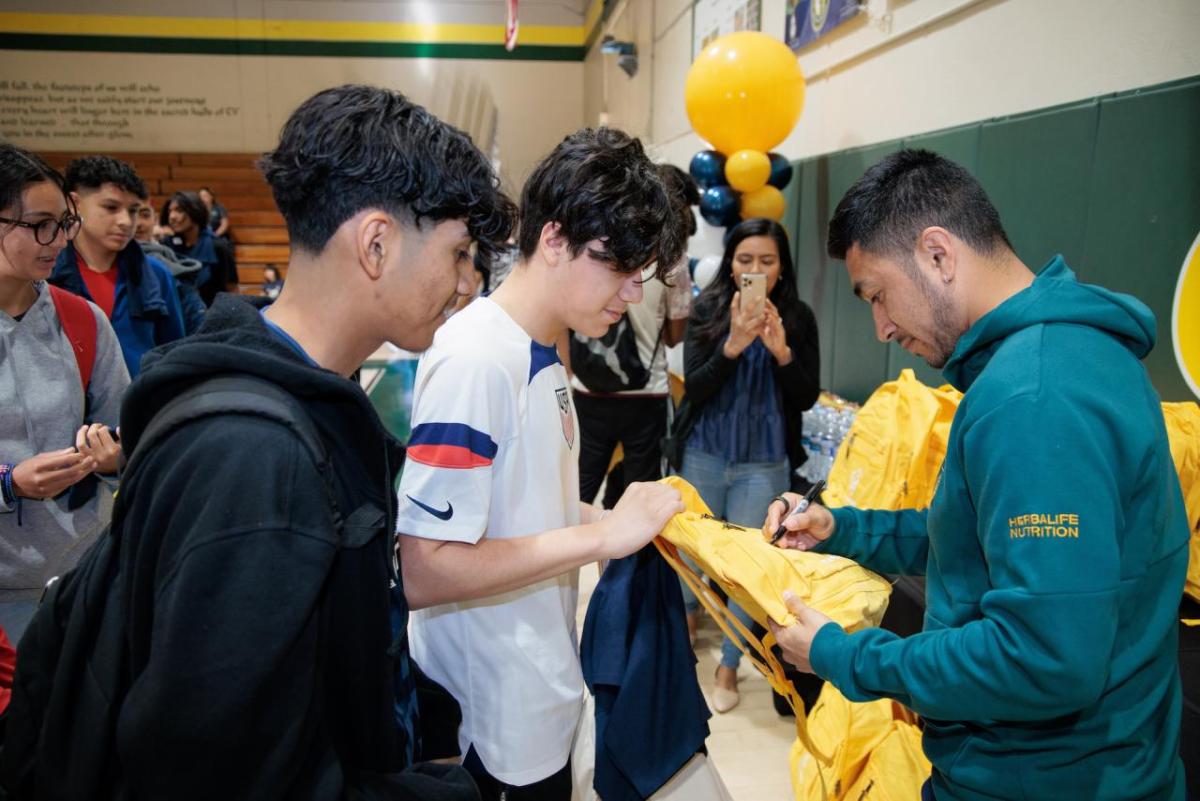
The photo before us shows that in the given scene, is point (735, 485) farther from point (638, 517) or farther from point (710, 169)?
point (710, 169)

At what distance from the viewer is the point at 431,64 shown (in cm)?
1416

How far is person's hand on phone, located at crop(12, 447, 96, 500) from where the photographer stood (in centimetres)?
169

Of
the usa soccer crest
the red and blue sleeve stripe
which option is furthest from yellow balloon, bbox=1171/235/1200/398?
the red and blue sleeve stripe

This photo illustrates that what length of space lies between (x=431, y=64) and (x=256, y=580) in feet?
50.4

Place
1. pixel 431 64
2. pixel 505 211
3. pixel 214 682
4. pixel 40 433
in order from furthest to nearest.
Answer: pixel 431 64 < pixel 40 433 < pixel 505 211 < pixel 214 682

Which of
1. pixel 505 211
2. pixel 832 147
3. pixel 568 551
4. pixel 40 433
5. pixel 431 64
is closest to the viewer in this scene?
pixel 505 211

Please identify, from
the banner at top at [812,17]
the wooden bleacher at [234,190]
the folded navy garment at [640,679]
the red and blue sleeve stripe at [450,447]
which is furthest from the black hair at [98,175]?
the wooden bleacher at [234,190]

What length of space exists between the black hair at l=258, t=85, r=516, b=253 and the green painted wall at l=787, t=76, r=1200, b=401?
2.23 metres

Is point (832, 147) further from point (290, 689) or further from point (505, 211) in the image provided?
point (290, 689)

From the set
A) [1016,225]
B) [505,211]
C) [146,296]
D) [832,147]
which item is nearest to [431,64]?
[832,147]

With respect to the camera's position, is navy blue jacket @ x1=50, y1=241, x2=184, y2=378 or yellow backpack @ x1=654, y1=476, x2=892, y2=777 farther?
navy blue jacket @ x1=50, y1=241, x2=184, y2=378

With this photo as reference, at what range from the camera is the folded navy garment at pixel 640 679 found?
4.99ft

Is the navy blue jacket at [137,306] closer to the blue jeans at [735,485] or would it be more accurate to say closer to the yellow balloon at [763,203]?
the blue jeans at [735,485]

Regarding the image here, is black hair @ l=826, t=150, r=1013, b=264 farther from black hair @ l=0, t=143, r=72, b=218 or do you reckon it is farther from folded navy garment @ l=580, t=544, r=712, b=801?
black hair @ l=0, t=143, r=72, b=218
